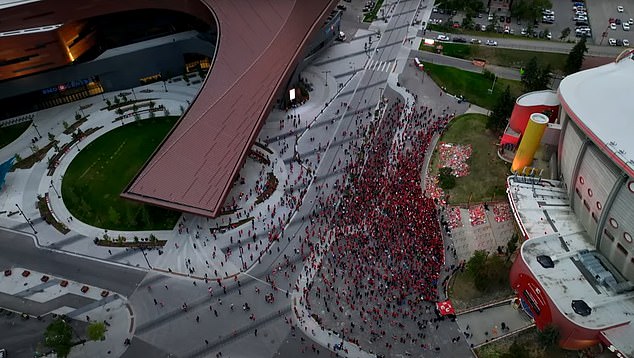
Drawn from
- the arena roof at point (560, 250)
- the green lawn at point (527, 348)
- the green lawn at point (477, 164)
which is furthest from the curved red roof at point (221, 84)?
the arena roof at point (560, 250)

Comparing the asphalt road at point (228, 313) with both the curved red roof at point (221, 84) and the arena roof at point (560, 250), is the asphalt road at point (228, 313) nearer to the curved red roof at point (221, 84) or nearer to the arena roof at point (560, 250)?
the curved red roof at point (221, 84)

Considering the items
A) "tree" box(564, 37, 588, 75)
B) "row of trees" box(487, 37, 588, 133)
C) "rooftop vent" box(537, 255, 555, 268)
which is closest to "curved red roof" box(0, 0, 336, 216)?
"row of trees" box(487, 37, 588, 133)

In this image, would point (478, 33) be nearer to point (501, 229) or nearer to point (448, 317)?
point (501, 229)

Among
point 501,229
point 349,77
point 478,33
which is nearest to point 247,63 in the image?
point 349,77

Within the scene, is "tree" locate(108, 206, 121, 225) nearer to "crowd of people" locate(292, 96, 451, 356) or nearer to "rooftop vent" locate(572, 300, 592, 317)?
"crowd of people" locate(292, 96, 451, 356)

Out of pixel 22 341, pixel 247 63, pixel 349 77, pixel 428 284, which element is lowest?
pixel 22 341

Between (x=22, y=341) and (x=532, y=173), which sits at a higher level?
(x=532, y=173)
